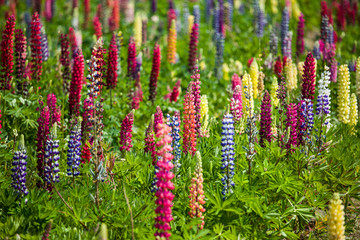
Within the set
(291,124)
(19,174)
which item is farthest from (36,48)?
(291,124)

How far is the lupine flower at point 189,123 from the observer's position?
4715 millimetres

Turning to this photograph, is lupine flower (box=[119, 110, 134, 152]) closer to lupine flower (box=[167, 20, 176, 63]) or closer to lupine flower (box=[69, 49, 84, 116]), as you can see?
lupine flower (box=[69, 49, 84, 116])

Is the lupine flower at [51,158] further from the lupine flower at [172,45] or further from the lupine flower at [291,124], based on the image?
the lupine flower at [172,45]

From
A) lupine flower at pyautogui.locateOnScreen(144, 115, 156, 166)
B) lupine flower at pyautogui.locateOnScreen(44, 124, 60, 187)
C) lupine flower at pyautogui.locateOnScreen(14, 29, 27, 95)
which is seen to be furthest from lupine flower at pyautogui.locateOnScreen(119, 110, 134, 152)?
lupine flower at pyautogui.locateOnScreen(14, 29, 27, 95)

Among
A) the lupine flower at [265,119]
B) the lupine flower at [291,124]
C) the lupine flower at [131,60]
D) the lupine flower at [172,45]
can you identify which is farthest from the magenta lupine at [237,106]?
the lupine flower at [172,45]

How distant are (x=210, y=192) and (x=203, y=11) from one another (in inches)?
451

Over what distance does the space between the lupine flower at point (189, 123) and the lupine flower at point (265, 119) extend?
924mm

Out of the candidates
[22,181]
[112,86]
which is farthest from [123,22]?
[22,181]

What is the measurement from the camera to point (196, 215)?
3791 millimetres

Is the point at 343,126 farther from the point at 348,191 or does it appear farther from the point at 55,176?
the point at 55,176

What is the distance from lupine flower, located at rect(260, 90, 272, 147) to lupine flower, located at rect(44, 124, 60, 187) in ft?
8.19

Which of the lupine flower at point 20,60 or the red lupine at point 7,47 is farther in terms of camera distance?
the lupine flower at point 20,60

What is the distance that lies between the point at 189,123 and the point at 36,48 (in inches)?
145

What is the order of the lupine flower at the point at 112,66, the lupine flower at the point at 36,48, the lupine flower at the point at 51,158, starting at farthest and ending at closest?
the lupine flower at the point at 112,66 < the lupine flower at the point at 36,48 < the lupine flower at the point at 51,158
